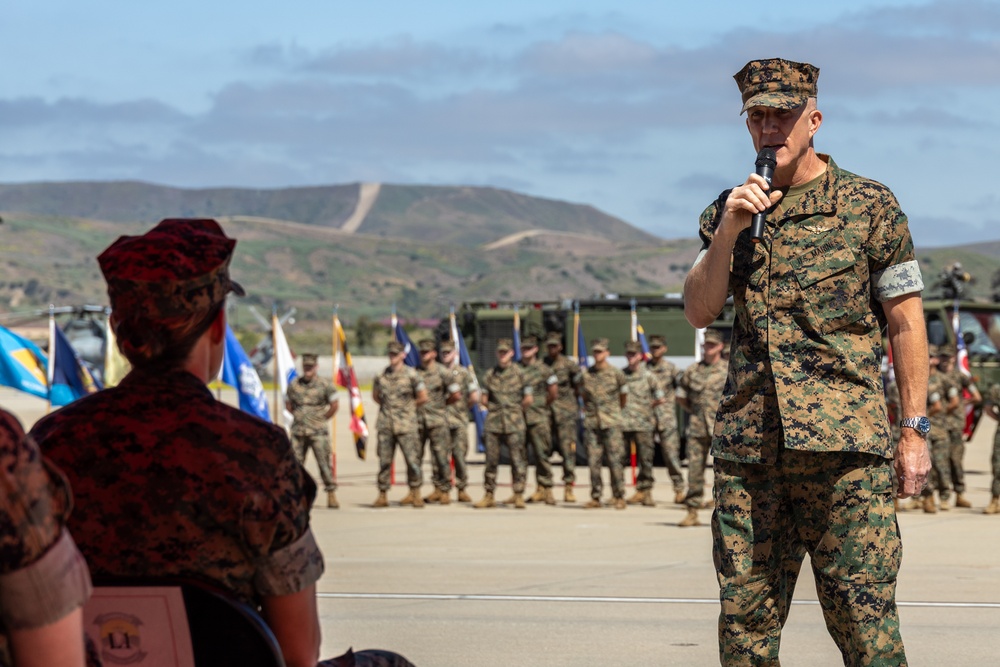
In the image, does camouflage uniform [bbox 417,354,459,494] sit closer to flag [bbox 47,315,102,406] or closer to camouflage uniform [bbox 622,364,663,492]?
camouflage uniform [bbox 622,364,663,492]

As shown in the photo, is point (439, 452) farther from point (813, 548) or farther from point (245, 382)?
point (813, 548)

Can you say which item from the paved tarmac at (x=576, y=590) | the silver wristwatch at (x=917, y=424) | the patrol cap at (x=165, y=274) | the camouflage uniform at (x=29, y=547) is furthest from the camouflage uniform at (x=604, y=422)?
the camouflage uniform at (x=29, y=547)

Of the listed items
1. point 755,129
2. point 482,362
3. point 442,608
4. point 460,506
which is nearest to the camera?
point 755,129

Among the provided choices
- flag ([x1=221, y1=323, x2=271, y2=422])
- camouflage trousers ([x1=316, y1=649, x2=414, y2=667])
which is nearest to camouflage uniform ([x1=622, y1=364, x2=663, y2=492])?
flag ([x1=221, y1=323, x2=271, y2=422])

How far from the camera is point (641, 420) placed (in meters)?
18.2

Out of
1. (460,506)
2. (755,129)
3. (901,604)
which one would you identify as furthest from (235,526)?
(460,506)

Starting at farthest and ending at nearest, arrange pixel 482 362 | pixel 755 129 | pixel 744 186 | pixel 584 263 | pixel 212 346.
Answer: pixel 584 263 < pixel 482 362 < pixel 755 129 < pixel 744 186 < pixel 212 346

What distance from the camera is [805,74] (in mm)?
4938

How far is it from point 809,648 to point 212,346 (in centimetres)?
476

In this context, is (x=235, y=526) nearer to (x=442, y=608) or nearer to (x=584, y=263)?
(x=442, y=608)

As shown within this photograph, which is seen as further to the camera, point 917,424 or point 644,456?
point 644,456

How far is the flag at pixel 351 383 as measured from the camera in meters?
20.4

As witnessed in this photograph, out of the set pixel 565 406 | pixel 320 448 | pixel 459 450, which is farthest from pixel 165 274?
pixel 565 406

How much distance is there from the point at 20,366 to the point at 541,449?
5.97 metres
